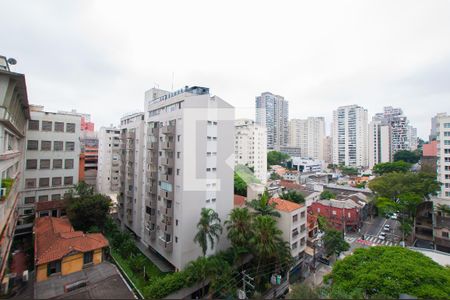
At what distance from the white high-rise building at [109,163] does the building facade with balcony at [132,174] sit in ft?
49.9

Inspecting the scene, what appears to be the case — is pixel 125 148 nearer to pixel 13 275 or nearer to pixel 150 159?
pixel 150 159

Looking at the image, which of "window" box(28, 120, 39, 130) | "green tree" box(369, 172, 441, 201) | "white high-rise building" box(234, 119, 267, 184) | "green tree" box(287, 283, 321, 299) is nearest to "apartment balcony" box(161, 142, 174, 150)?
"green tree" box(287, 283, 321, 299)

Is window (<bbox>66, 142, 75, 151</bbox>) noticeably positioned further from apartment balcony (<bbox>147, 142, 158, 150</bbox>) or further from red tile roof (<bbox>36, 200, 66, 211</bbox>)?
apartment balcony (<bbox>147, 142, 158, 150</bbox>)

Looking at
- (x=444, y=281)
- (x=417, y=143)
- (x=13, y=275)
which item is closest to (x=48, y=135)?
(x=13, y=275)

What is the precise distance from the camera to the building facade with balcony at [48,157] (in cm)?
3100

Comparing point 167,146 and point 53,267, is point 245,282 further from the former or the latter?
point 53,267

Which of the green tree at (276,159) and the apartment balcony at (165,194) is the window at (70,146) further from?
the green tree at (276,159)

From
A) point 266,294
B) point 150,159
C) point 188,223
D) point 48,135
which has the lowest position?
point 266,294

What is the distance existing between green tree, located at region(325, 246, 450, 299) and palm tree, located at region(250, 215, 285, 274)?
5027 millimetres

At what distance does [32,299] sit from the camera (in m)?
16.0

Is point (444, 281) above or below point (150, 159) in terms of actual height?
below

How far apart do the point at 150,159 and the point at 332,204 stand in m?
38.2

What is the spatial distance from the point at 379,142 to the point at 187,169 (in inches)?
4610

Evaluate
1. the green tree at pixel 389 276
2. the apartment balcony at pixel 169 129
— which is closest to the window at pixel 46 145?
the apartment balcony at pixel 169 129
